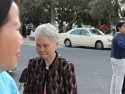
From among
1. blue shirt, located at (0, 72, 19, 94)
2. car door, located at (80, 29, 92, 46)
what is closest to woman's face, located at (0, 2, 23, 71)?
blue shirt, located at (0, 72, 19, 94)

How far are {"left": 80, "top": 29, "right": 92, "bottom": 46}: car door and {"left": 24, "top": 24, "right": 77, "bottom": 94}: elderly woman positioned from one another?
1558 cm

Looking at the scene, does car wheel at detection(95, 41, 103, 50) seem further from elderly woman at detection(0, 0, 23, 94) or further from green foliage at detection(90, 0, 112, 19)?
elderly woman at detection(0, 0, 23, 94)

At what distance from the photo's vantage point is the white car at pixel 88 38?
17.8m

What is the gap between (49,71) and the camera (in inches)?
103

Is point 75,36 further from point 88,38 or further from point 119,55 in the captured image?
point 119,55

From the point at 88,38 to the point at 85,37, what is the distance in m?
0.20

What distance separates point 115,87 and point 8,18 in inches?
198

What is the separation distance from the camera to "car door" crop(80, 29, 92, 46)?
1821cm

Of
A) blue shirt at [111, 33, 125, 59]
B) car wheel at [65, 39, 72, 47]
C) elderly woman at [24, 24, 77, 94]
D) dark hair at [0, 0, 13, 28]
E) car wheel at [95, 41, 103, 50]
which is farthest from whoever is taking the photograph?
car wheel at [65, 39, 72, 47]

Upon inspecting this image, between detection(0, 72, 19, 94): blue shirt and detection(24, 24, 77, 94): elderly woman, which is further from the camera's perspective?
detection(24, 24, 77, 94): elderly woman

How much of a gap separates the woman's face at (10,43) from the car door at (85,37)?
1701 cm

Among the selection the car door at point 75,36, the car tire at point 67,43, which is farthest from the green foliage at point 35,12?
the car door at point 75,36

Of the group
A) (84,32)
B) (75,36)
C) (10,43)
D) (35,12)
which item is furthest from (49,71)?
(35,12)

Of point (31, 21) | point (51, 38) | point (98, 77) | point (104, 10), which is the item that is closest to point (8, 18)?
point (51, 38)
